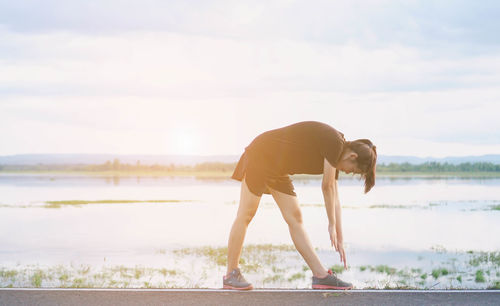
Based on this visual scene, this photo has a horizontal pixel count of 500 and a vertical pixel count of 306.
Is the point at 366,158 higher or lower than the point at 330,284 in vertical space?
higher

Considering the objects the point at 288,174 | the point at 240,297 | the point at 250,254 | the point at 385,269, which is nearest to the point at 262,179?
the point at 288,174

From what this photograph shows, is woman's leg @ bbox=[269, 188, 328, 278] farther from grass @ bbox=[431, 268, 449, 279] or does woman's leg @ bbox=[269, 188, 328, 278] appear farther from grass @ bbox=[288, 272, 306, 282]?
grass @ bbox=[431, 268, 449, 279]

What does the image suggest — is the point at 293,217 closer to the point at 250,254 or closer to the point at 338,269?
the point at 338,269

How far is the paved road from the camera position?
5.58 metres

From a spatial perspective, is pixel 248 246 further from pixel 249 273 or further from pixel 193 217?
pixel 193 217

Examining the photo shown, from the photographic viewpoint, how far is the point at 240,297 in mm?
5766

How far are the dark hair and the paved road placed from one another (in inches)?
38.5

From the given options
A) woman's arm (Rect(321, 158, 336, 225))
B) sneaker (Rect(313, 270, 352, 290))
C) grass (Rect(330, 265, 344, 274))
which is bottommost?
grass (Rect(330, 265, 344, 274))

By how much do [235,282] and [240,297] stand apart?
296 mm

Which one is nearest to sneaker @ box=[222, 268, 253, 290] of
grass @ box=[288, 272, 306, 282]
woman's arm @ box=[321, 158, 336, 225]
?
woman's arm @ box=[321, 158, 336, 225]

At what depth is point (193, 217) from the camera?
19156 millimetres

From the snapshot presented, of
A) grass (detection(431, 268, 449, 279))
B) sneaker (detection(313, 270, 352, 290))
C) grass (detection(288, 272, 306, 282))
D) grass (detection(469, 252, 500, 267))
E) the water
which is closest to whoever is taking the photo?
sneaker (detection(313, 270, 352, 290))

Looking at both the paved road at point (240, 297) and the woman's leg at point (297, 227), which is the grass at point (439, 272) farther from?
the woman's leg at point (297, 227)

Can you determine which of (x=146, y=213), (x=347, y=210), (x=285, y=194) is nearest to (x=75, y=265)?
(x=285, y=194)
